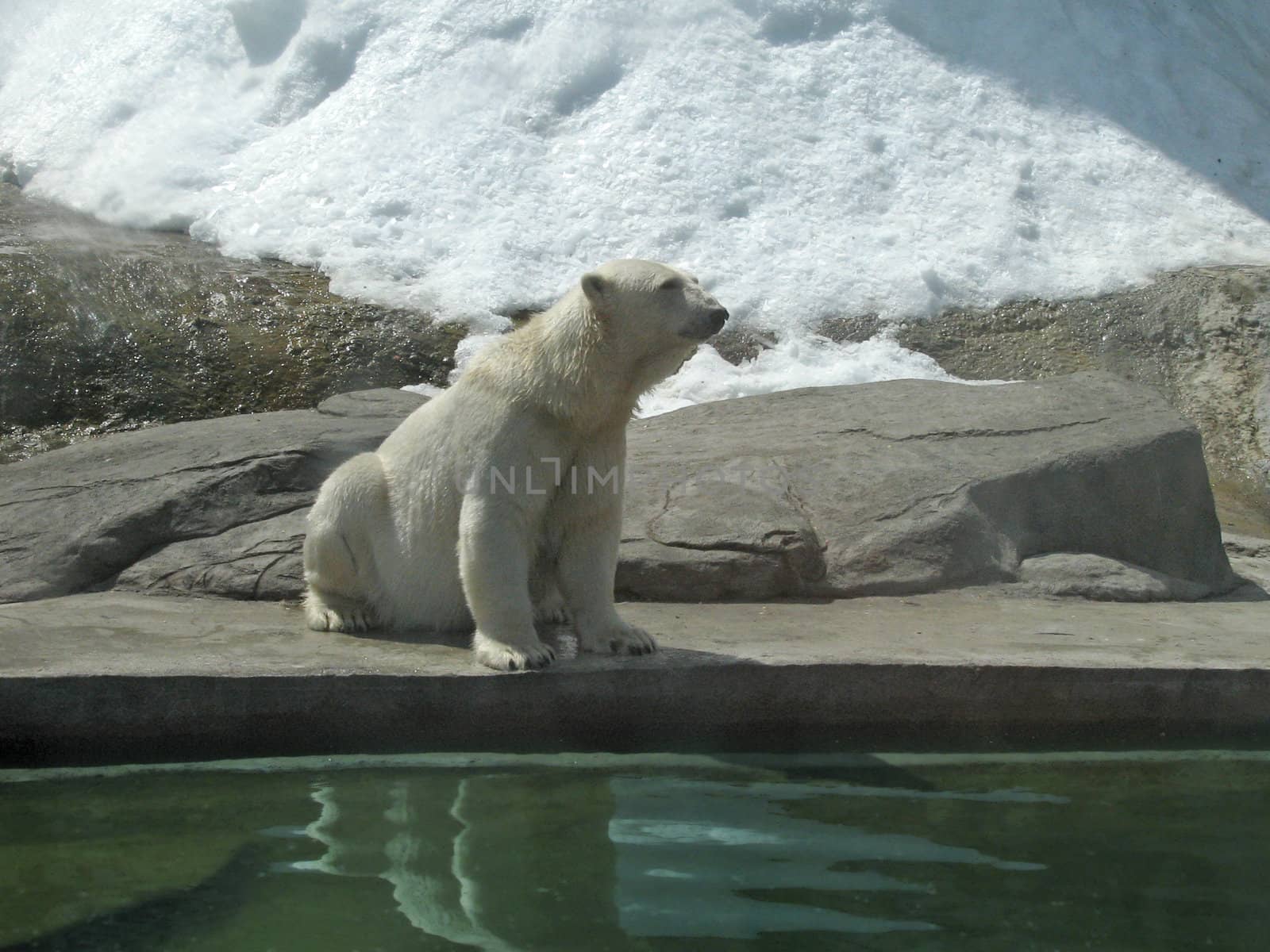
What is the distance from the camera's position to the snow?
38.9ft

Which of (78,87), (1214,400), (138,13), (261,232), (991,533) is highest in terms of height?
(138,13)

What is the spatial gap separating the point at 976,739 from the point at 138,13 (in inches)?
531

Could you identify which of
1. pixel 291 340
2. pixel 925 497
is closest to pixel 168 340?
pixel 291 340

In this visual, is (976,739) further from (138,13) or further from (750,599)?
(138,13)

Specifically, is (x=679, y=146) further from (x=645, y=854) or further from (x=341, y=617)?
(x=645, y=854)

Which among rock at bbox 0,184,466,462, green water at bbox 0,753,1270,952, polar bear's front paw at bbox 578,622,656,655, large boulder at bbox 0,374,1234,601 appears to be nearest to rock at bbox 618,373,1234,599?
large boulder at bbox 0,374,1234,601

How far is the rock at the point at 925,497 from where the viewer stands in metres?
6.30

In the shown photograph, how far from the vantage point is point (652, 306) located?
15.1 feet

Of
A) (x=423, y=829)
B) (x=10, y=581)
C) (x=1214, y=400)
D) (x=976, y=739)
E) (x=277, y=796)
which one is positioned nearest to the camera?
(x=423, y=829)

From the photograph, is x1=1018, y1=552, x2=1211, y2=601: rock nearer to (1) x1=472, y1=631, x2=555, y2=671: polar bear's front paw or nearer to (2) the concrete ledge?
(2) the concrete ledge

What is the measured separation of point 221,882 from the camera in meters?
3.35

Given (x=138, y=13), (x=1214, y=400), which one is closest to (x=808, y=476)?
(x=1214, y=400)

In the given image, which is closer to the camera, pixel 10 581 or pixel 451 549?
pixel 451 549

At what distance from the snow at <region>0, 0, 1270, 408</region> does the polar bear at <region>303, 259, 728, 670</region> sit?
19.1 ft
